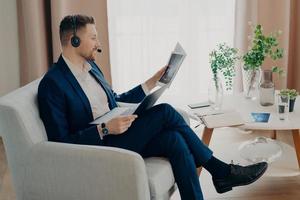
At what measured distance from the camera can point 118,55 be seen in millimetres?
3832

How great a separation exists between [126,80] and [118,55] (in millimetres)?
204

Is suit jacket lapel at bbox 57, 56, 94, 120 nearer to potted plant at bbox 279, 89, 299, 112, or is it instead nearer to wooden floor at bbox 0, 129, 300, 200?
wooden floor at bbox 0, 129, 300, 200

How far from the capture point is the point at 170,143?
2.39 m

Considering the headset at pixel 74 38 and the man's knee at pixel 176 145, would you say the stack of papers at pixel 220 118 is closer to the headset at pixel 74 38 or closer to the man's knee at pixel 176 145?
the man's knee at pixel 176 145

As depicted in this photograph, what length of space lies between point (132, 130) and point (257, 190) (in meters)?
0.96

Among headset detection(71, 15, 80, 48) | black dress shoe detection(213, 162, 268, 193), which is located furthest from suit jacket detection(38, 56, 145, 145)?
black dress shoe detection(213, 162, 268, 193)

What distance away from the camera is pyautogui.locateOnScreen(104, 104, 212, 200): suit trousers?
2354 mm

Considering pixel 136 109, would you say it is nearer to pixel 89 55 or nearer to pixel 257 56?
pixel 89 55

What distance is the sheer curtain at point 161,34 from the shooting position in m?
3.76

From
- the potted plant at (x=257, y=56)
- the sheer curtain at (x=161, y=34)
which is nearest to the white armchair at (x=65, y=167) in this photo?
the potted plant at (x=257, y=56)

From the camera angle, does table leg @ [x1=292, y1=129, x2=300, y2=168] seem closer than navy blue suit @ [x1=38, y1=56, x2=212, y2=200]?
No

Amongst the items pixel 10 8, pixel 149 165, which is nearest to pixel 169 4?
pixel 10 8

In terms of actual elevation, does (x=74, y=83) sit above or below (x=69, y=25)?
below

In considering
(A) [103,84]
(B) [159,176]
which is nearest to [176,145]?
(B) [159,176]
